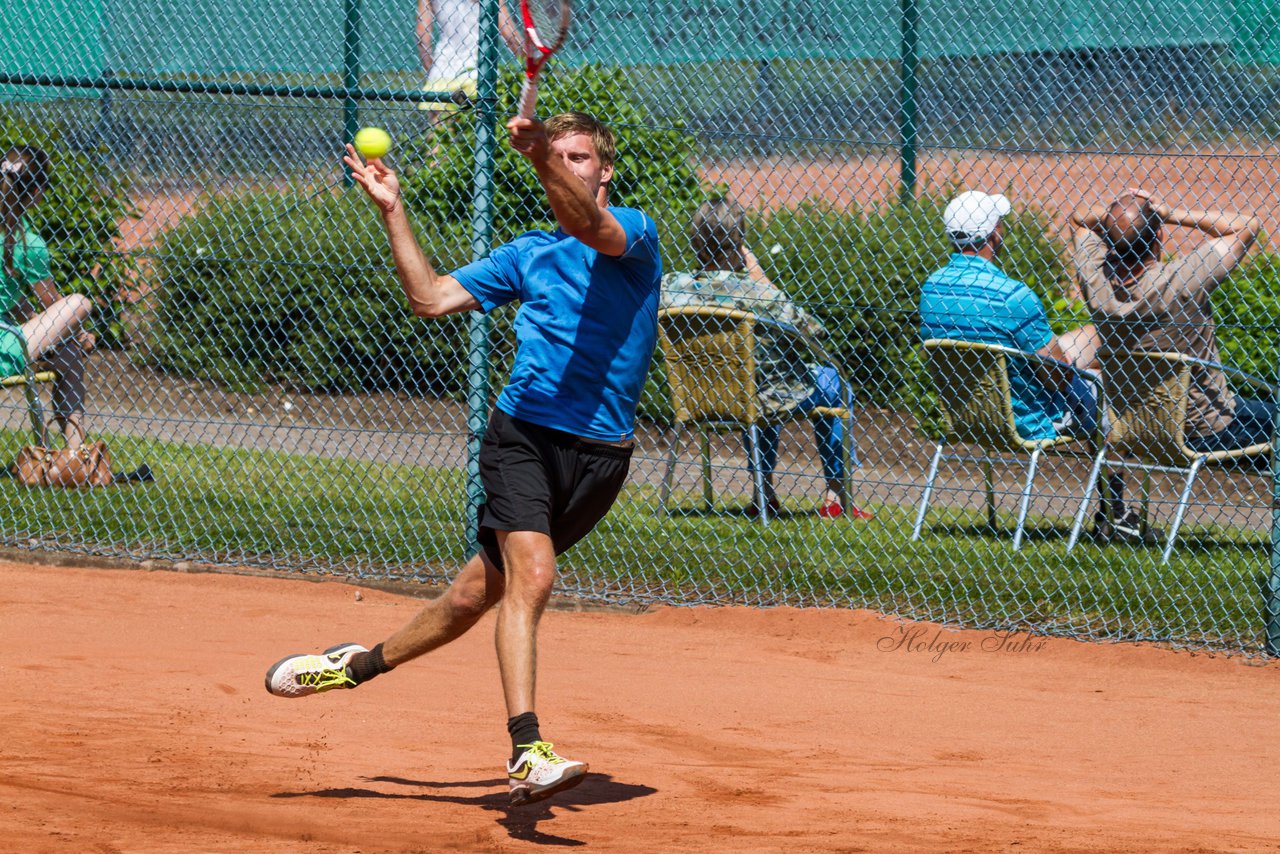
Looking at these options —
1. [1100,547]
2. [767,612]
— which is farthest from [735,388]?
[1100,547]

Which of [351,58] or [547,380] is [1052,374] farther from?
[351,58]

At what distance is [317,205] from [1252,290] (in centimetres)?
567

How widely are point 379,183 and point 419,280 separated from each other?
279 millimetres

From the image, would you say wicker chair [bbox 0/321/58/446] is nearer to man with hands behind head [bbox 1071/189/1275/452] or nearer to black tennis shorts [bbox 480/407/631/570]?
black tennis shorts [bbox 480/407/631/570]

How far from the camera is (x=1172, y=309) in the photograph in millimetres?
6910

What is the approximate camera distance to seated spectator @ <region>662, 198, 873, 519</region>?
7.58m

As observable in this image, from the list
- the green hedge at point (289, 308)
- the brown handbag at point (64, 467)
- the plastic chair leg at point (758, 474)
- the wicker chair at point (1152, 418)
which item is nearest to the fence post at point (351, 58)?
the green hedge at point (289, 308)

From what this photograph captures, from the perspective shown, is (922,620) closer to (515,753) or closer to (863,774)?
(863,774)

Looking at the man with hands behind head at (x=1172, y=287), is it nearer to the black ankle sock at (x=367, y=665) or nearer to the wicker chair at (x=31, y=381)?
the black ankle sock at (x=367, y=665)

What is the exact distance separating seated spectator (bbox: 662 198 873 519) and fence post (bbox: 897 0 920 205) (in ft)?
3.36

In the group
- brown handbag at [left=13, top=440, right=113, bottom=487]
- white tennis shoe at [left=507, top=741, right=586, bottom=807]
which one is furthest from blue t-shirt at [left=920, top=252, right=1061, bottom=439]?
brown handbag at [left=13, top=440, right=113, bottom=487]

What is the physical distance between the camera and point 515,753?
3.91 meters

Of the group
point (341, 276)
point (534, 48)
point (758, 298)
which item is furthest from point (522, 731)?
point (341, 276)

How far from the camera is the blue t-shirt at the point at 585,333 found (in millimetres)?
4258
